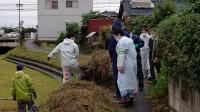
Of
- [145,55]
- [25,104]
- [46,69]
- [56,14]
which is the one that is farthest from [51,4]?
[25,104]

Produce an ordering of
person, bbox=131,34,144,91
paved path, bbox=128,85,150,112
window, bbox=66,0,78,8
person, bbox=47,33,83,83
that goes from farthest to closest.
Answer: window, bbox=66,0,78,8 → person, bbox=47,33,83,83 → person, bbox=131,34,144,91 → paved path, bbox=128,85,150,112

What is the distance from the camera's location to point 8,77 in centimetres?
2078

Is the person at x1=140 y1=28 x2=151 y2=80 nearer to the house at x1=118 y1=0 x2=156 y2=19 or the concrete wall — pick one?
the concrete wall

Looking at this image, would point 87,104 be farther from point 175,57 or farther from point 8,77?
point 8,77

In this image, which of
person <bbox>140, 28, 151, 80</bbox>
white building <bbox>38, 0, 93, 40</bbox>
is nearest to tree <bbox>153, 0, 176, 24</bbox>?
person <bbox>140, 28, 151, 80</bbox>

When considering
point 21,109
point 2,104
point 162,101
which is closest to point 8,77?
point 2,104

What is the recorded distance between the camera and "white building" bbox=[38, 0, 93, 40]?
62500 mm

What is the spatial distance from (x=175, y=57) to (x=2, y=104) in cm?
584

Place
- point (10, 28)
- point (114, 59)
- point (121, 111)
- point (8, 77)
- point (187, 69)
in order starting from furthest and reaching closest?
point (10, 28) < point (8, 77) < point (114, 59) < point (121, 111) < point (187, 69)

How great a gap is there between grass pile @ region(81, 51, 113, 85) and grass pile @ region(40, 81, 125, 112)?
354 centimetres

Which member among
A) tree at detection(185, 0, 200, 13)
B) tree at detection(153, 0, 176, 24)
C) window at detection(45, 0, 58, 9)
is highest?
tree at detection(185, 0, 200, 13)

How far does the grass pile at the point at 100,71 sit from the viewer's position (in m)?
13.5

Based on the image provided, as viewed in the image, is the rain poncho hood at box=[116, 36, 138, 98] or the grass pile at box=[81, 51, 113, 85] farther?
the grass pile at box=[81, 51, 113, 85]

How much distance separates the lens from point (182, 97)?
8555mm
